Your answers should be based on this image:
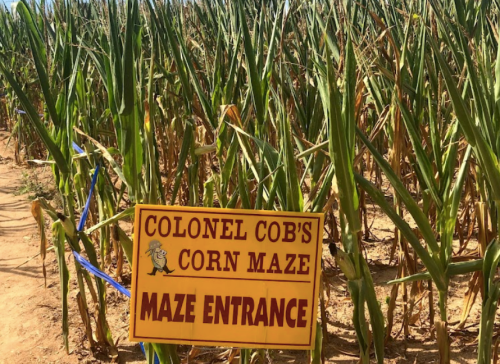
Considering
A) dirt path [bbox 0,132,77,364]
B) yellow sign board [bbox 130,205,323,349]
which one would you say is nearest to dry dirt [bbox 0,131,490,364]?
dirt path [bbox 0,132,77,364]

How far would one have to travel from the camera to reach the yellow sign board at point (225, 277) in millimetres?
974

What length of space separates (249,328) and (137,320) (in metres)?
0.20

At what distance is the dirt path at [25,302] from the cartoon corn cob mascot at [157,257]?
0.75 m

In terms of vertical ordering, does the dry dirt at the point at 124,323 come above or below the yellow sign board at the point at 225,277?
below

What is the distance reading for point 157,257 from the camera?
1.00 m

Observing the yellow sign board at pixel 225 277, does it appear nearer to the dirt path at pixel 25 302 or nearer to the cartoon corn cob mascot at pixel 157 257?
the cartoon corn cob mascot at pixel 157 257

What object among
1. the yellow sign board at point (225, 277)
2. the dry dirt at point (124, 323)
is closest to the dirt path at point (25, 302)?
the dry dirt at point (124, 323)

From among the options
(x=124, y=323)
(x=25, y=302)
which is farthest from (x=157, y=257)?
(x=25, y=302)

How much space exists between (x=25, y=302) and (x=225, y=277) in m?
1.21

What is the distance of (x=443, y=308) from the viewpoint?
1014mm

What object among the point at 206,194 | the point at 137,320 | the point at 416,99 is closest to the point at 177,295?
the point at 137,320

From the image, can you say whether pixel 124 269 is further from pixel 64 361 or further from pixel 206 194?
pixel 206 194

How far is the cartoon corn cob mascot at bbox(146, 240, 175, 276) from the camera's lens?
995 mm

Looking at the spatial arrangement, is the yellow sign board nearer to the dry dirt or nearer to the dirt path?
the dry dirt
